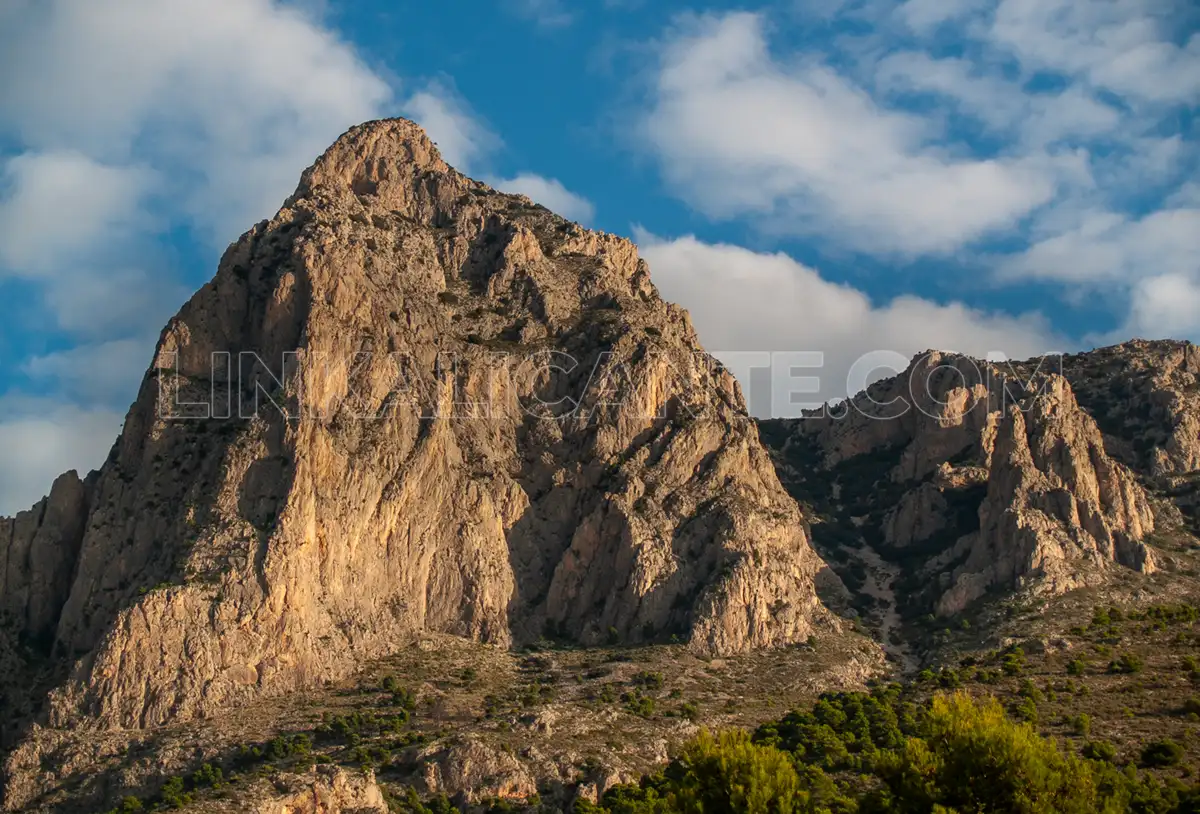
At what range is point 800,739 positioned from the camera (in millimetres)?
132750

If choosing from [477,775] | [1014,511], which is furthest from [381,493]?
[1014,511]

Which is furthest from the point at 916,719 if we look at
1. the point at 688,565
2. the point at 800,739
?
the point at 688,565

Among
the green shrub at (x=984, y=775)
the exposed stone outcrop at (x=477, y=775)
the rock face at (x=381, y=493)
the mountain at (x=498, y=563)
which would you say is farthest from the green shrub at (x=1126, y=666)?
the exposed stone outcrop at (x=477, y=775)

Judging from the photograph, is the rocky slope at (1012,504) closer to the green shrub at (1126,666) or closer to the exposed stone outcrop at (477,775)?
the green shrub at (1126,666)

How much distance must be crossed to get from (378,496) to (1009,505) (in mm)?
70377

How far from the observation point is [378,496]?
15538cm

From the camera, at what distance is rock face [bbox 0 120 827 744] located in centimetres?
14362

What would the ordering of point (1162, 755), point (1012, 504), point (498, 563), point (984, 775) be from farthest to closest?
point (1012, 504) → point (498, 563) → point (1162, 755) → point (984, 775)

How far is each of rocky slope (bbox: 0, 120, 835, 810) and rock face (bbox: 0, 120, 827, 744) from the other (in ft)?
0.85

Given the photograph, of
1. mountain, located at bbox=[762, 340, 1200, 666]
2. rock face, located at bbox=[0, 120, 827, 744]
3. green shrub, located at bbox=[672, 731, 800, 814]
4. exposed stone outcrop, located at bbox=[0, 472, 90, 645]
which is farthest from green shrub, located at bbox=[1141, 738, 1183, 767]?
exposed stone outcrop, located at bbox=[0, 472, 90, 645]

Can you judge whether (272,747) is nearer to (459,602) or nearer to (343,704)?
(343,704)

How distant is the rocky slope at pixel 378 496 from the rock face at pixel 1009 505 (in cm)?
1794

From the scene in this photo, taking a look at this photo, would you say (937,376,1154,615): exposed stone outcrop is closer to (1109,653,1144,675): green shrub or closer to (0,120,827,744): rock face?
(1109,653,1144,675): green shrub

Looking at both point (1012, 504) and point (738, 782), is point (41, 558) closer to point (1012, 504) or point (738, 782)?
point (738, 782)
